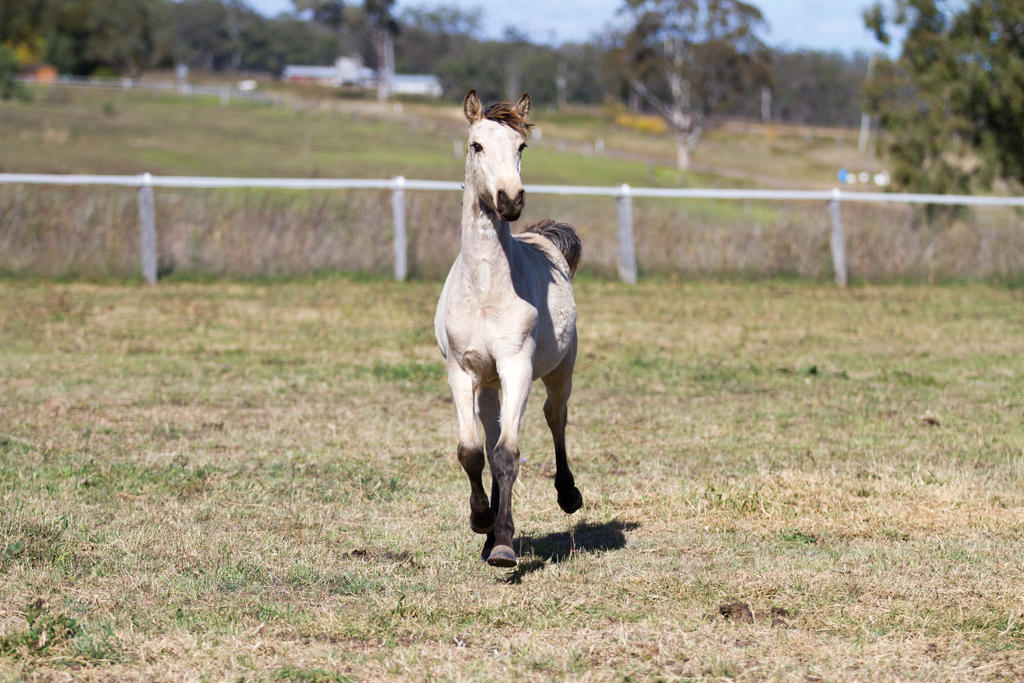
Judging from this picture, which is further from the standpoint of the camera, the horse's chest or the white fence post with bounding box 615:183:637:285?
the white fence post with bounding box 615:183:637:285

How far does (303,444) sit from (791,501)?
359 cm

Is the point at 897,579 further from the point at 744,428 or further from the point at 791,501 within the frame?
the point at 744,428

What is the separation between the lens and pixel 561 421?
264 inches

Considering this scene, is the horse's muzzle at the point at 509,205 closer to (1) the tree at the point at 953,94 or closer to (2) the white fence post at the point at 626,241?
(2) the white fence post at the point at 626,241

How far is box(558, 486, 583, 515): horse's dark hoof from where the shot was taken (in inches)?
259

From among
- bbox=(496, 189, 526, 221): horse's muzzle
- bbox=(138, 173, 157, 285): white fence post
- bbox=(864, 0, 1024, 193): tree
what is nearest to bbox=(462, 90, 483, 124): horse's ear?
bbox=(496, 189, 526, 221): horse's muzzle

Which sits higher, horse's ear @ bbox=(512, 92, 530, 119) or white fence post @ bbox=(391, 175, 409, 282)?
horse's ear @ bbox=(512, 92, 530, 119)

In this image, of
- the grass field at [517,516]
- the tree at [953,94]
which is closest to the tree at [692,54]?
the tree at [953,94]

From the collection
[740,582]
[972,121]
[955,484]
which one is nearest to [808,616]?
[740,582]

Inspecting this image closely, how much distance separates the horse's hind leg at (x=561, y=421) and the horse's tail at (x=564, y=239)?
833 millimetres

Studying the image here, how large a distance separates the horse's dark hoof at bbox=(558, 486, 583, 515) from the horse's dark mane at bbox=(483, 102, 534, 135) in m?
2.10

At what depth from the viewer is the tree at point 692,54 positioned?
6156 cm

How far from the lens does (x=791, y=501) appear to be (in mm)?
7137

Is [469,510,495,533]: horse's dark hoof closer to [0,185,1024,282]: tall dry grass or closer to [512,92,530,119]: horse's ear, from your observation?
[512,92,530,119]: horse's ear
